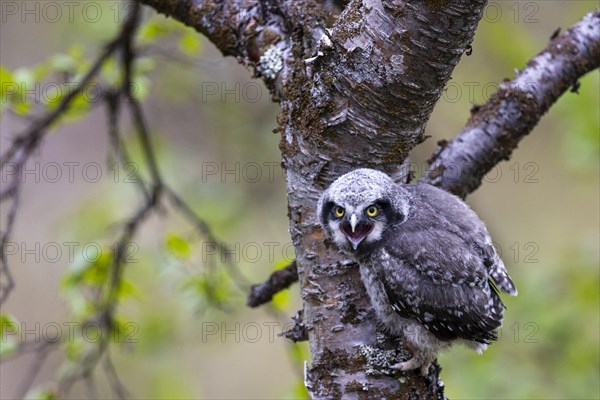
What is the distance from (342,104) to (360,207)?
54 cm

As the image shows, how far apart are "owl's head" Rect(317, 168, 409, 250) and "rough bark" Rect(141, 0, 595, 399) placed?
46 millimetres

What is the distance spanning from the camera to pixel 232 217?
5965 millimetres

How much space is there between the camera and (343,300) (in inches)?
109

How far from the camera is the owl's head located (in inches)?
105

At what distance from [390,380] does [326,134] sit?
101 centimetres

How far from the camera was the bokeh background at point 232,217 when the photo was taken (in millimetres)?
4605

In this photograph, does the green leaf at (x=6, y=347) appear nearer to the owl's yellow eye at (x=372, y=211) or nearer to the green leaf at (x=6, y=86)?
the green leaf at (x=6, y=86)

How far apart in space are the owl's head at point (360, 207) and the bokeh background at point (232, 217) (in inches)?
35.8

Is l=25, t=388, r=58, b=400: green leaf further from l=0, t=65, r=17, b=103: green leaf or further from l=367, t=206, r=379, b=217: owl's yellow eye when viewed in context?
l=367, t=206, r=379, b=217: owl's yellow eye

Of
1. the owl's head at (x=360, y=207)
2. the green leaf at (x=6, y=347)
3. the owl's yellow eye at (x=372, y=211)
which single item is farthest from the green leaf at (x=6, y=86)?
the owl's yellow eye at (x=372, y=211)

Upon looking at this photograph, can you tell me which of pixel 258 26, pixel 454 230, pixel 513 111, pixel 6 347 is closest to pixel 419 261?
pixel 454 230

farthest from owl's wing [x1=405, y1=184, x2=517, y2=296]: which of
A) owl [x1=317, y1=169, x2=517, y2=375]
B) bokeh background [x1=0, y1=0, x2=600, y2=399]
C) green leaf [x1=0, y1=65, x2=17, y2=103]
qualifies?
green leaf [x1=0, y1=65, x2=17, y2=103]

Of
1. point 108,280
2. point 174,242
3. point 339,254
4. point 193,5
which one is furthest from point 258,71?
point 108,280

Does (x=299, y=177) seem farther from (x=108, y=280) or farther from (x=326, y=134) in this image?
(x=108, y=280)
